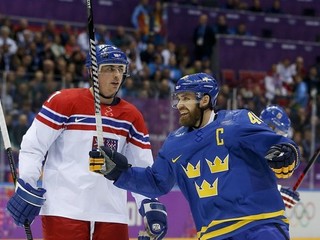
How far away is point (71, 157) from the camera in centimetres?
470

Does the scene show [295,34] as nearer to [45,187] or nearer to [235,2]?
[235,2]

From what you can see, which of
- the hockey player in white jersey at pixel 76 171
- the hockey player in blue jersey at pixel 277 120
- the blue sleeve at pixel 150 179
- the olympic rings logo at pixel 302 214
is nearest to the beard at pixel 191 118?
the blue sleeve at pixel 150 179

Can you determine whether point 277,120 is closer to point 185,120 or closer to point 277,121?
point 277,121

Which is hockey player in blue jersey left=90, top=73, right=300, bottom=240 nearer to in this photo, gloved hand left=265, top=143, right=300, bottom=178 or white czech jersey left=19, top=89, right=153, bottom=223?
gloved hand left=265, top=143, right=300, bottom=178

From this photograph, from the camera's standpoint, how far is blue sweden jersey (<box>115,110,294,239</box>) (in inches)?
163

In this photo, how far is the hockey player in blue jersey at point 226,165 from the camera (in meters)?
4.11

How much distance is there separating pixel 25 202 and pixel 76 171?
316 millimetres

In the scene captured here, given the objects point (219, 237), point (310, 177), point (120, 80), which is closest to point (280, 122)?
point (120, 80)

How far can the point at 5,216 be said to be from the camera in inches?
356

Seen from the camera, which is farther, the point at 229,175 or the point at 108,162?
the point at 108,162

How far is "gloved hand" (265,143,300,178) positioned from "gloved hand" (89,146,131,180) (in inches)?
32.5

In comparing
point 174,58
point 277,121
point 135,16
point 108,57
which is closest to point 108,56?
point 108,57

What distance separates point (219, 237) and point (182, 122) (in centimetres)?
58

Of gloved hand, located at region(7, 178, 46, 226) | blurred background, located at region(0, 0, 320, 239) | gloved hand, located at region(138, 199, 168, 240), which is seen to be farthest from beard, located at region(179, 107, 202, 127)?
blurred background, located at region(0, 0, 320, 239)
